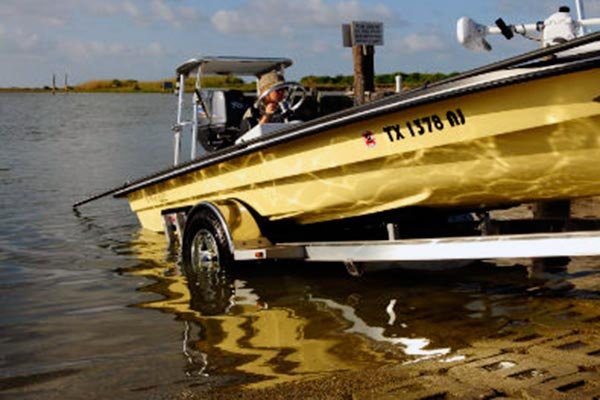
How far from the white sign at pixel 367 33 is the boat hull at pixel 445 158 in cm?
818

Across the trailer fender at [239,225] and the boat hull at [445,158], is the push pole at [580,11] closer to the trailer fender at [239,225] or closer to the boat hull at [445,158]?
the boat hull at [445,158]

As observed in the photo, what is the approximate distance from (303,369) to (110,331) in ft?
5.67

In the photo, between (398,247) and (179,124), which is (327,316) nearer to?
(398,247)

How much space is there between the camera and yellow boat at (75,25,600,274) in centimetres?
466

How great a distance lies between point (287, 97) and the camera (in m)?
7.25

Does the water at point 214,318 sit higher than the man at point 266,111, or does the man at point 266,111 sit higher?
the man at point 266,111

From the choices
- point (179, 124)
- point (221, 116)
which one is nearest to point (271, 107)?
point (221, 116)

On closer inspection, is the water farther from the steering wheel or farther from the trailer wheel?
the steering wheel

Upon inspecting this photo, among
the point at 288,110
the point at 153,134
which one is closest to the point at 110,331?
the point at 288,110

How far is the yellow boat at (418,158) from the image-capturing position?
4.66 m

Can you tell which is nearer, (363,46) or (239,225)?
(239,225)

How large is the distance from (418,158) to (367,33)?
950 cm

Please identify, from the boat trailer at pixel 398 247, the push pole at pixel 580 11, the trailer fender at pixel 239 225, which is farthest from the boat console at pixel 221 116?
the push pole at pixel 580 11

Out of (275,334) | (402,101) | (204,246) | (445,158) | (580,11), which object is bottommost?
(275,334)
